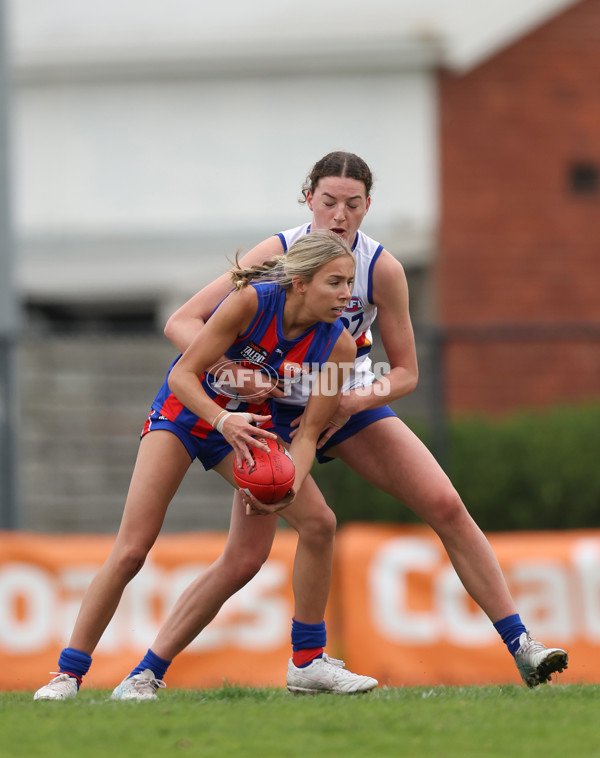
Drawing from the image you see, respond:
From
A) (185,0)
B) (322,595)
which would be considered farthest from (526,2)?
(322,595)

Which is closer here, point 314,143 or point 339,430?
point 339,430

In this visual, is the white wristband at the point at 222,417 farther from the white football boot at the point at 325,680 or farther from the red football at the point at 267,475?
the white football boot at the point at 325,680

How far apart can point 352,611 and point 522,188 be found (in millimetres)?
7888

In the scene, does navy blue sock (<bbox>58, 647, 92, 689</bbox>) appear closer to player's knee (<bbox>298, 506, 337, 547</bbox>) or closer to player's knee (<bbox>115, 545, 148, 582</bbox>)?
player's knee (<bbox>115, 545, 148, 582</bbox>)

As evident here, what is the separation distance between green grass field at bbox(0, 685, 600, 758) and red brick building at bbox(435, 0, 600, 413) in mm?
10265

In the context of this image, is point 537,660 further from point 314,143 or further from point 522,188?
point 314,143

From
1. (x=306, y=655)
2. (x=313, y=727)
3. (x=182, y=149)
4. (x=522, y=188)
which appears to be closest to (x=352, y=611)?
(x=306, y=655)

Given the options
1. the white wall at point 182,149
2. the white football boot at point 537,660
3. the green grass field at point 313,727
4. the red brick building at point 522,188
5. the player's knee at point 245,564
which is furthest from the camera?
the white wall at point 182,149

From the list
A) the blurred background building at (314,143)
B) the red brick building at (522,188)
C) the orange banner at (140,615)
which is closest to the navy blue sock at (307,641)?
the orange banner at (140,615)

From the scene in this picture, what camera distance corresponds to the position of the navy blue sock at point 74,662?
5.16 metres

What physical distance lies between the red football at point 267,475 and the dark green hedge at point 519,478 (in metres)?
6.83

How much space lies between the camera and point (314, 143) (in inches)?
607

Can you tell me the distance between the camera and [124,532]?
5.11 m

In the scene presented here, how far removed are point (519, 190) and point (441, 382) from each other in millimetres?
5258
